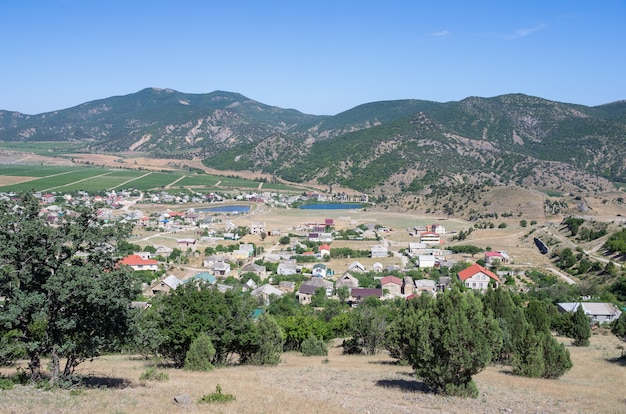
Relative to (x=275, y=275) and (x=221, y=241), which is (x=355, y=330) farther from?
(x=221, y=241)

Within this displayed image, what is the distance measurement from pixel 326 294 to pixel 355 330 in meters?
21.9

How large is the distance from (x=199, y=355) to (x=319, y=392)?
5.91 m

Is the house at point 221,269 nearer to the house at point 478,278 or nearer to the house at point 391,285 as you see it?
the house at point 391,285

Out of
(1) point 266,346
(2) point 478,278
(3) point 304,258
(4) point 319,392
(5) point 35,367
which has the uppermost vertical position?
(5) point 35,367

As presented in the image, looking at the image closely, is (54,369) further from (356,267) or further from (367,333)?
(356,267)

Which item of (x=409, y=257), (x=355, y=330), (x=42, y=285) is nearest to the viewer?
(x=42, y=285)

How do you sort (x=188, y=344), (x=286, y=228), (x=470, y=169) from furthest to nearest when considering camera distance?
(x=470, y=169), (x=286, y=228), (x=188, y=344)

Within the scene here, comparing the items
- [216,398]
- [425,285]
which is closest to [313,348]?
[216,398]

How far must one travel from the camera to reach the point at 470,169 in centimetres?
17525

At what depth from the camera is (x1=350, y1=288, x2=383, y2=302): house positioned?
49531 millimetres

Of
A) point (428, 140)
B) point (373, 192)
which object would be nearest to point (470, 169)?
point (428, 140)

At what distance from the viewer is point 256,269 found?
6009 cm

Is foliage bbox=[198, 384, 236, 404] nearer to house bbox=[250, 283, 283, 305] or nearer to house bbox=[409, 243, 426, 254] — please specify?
house bbox=[250, 283, 283, 305]

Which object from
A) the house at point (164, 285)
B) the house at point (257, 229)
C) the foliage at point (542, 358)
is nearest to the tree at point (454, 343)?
the foliage at point (542, 358)
